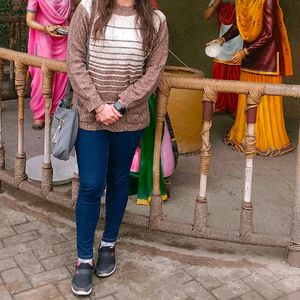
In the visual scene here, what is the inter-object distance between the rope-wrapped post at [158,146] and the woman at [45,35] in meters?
2.85

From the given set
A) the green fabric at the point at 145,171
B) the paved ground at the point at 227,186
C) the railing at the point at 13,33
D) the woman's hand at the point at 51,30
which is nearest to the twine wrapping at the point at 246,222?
the paved ground at the point at 227,186

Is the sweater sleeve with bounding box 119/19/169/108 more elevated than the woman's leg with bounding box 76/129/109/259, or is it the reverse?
the sweater sleeve with bounding box 119/19/169/108

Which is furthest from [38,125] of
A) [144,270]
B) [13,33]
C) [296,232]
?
[296,232]

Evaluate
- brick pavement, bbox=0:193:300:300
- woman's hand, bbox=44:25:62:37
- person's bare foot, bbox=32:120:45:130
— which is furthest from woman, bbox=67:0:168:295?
person's bare foot, bbox=32:120:45:130

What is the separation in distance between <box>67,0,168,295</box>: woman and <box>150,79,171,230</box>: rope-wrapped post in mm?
338

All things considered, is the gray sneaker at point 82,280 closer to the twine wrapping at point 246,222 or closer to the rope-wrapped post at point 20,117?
the twine wrapping at point 246,222

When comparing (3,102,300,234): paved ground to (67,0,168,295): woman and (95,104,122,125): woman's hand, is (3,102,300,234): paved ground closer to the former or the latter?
(67,0,168,295): woman

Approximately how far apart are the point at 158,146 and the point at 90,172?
0.69m

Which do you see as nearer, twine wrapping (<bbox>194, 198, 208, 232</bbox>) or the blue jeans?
the blue jeans

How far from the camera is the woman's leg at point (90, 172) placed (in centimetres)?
291

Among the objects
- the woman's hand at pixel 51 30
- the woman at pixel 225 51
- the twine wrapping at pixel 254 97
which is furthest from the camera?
the woman at pixel 225 51

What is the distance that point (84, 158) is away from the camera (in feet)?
9.62

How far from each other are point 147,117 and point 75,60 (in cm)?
53

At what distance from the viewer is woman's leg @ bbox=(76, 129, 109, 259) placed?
2.91m
